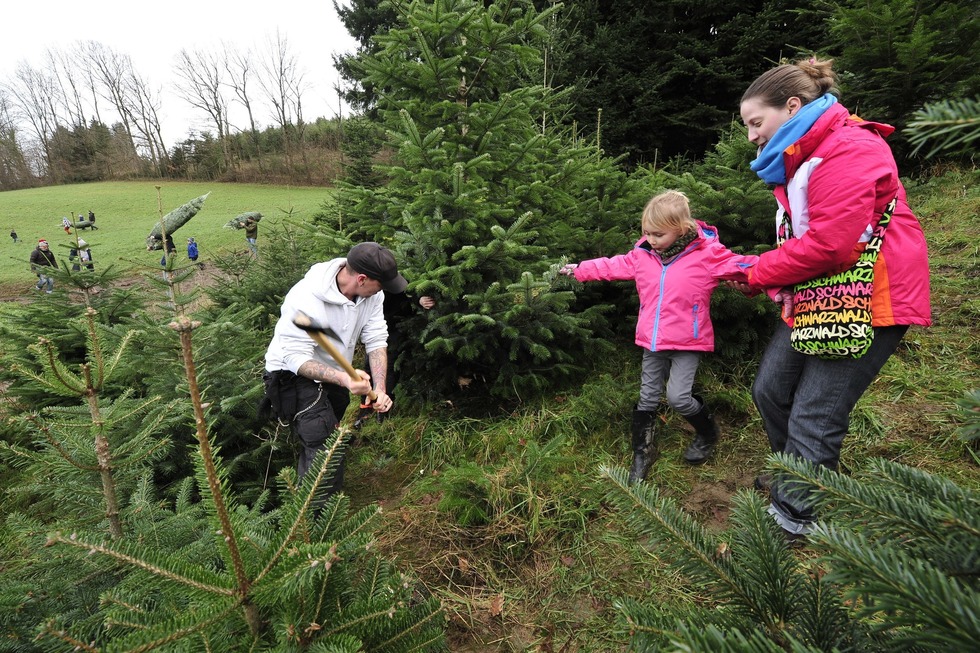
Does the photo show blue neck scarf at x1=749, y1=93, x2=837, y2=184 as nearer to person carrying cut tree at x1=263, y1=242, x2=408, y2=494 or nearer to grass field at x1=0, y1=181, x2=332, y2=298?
person carrying cut tree at x1=263, y1=242, x2=408, y2=494

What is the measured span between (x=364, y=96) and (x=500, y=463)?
1594 centimetres

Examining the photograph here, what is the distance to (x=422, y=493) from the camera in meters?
3.12

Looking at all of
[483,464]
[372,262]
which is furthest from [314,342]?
[483,464]

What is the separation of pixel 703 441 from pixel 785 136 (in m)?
1.88

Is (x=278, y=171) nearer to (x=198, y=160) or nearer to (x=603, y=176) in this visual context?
(x=198, y=160)

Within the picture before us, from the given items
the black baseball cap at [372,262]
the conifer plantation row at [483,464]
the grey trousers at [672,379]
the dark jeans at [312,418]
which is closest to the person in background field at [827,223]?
the conifer plantation row at [483,464]

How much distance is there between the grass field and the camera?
56.5 ft

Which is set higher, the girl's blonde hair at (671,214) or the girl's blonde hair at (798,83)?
the girl's blonde hair at (798,83)

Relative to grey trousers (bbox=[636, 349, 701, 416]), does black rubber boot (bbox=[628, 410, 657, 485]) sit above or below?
below

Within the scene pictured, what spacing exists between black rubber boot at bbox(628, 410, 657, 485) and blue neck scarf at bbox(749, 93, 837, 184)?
154 centimetres

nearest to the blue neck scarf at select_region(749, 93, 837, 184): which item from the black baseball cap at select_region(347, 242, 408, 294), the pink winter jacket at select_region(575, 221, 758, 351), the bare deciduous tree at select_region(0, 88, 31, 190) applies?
the pink winter jacket at select_region(575, 221, 758, 351)

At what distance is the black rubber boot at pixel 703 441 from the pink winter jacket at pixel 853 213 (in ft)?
4.18

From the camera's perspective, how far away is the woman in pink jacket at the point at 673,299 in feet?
8.63

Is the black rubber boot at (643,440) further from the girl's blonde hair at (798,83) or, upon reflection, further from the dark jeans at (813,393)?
the girl's blonde hair at (798,83)
